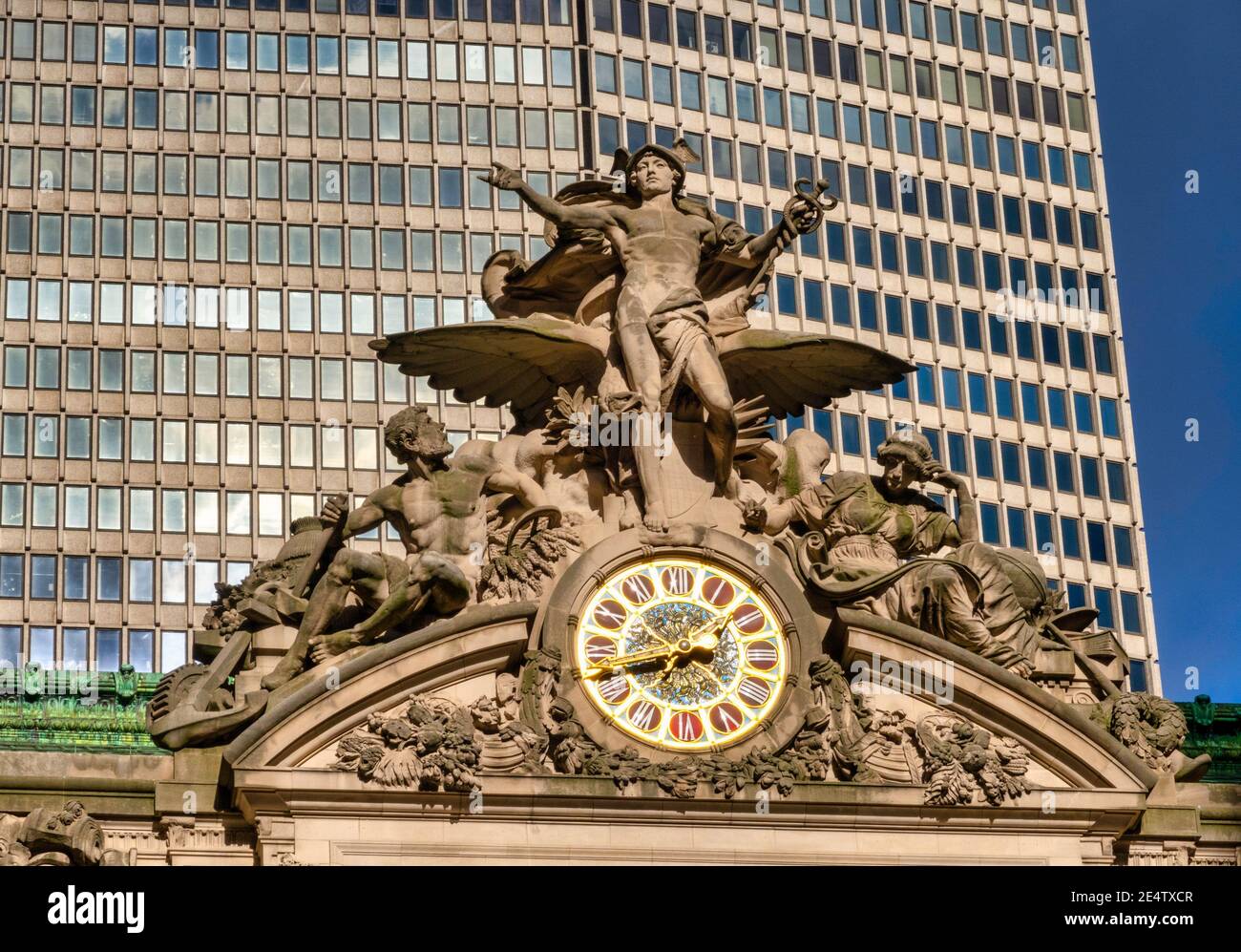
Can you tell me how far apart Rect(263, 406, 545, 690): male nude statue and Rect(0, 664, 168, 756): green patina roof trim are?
2.37 metres

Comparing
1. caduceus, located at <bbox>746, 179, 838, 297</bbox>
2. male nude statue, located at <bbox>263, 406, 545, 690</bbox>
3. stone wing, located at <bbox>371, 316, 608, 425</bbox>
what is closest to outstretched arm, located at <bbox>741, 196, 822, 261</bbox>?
caduceus, located at <bbox>746, 179, 838, 297</bbox>

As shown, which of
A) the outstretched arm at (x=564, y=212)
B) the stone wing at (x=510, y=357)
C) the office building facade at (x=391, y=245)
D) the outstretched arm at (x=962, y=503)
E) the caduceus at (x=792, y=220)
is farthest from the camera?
the office building facade at (x=391, y=245)

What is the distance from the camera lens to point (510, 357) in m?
48.6

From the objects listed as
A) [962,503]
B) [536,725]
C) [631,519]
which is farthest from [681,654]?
[962,503]

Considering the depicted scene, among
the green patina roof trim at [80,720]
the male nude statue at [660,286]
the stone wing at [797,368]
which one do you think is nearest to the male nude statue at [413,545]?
the male nude statue at [660,286]

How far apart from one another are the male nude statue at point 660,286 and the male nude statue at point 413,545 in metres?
2.10

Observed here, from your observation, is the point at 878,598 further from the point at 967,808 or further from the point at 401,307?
the point at 401,307

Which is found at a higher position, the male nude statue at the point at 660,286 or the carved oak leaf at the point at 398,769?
the male nude statue at the point at 660,286

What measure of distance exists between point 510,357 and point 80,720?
7394 millimetres

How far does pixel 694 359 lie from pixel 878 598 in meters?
3.95

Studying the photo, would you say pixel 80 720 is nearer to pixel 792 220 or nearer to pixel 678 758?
pixel 678 758

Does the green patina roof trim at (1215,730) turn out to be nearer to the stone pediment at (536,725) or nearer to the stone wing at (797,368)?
the stone pediment at (536,725)

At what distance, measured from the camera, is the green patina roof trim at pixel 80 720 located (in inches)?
1828
